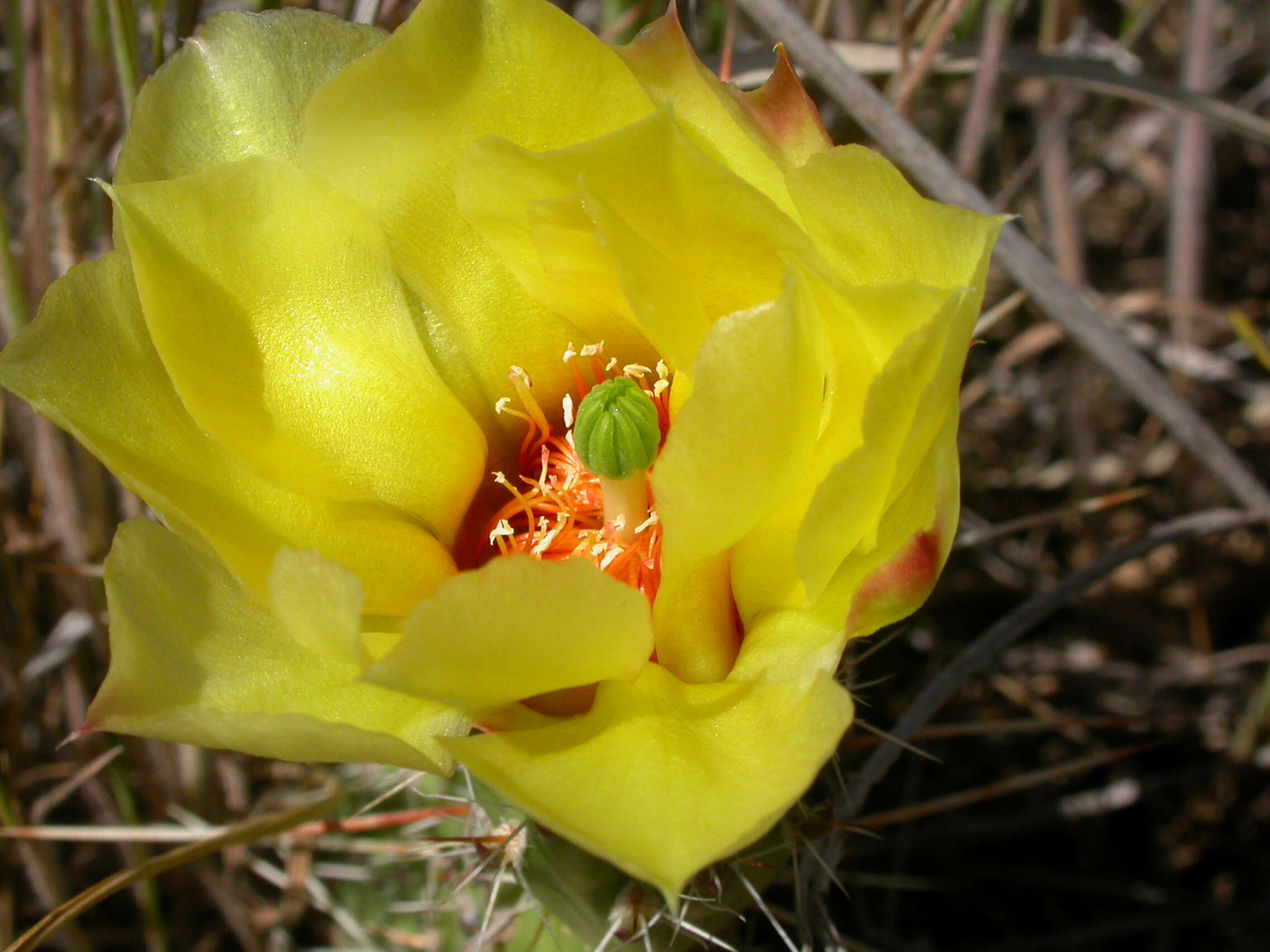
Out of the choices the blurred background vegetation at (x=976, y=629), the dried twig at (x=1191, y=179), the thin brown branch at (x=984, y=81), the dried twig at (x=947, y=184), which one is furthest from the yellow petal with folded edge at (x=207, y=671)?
the dried twig at (x=1191, y=179)

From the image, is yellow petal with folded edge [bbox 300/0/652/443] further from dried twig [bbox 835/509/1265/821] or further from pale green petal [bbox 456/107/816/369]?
dried twig [bbox 835/509/1265/821]

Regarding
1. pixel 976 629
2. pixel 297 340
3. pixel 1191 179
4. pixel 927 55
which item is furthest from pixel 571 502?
pixel 1191 179

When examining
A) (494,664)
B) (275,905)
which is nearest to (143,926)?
(275,905)

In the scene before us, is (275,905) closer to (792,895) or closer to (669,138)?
(792,895)

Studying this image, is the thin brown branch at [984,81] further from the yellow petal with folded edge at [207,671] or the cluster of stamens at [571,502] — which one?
the yellow petal with folded edge at [207,671]

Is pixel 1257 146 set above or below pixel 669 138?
below

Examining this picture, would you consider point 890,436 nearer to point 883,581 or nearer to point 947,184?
point 883,581
